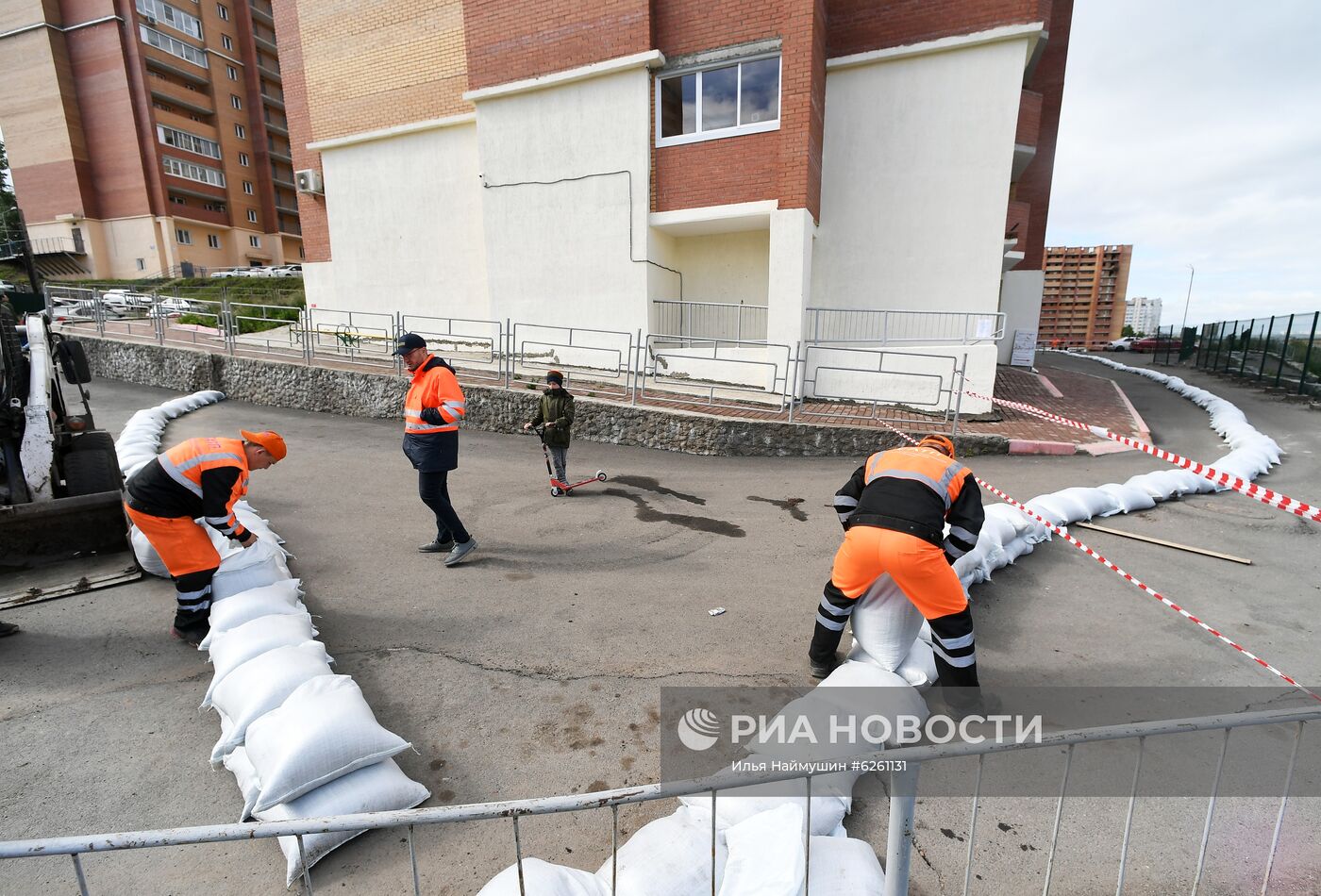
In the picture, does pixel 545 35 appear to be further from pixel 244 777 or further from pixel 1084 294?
pixel 1084 294

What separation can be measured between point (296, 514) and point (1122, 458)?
10.3m

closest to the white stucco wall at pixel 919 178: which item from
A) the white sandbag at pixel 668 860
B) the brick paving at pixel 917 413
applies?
the brick paving at pixel 917 413

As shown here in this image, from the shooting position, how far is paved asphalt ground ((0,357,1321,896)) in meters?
2.24

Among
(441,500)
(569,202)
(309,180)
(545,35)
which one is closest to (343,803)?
(441,500)

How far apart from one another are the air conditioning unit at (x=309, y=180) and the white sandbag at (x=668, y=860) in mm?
17941

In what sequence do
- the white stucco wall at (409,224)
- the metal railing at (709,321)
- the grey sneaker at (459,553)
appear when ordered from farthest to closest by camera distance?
the white stucco wall at (409,224), the metal railing at (709,321), the grey sneaker at (459,553)

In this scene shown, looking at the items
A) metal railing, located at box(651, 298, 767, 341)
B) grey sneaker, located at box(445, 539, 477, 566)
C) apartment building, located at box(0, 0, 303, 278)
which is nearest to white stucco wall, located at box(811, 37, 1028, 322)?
metal railing, located at box(651, 298, 767, 341)

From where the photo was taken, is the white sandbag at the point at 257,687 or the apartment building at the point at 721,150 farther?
the apartment building at the point at 721,150

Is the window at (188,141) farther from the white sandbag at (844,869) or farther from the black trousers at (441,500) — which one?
the white sandbag at (844,869)

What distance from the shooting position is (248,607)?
3.27 metres

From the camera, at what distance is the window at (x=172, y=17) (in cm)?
3850

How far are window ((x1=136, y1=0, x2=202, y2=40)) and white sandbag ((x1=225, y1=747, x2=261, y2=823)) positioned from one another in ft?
180

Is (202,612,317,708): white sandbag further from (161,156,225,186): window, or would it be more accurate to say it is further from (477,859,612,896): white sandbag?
(161,156,225,186): window

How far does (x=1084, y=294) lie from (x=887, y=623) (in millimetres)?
47890
